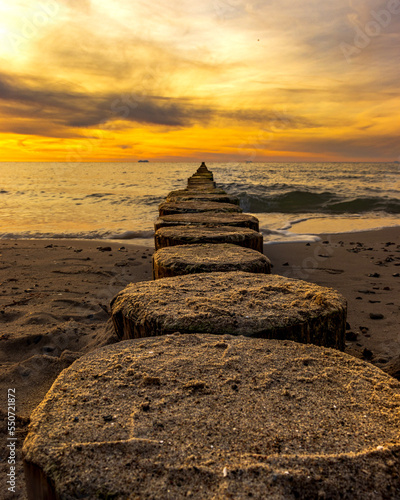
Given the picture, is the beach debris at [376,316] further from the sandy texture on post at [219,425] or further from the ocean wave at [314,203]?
the ocean wave at [314,203]

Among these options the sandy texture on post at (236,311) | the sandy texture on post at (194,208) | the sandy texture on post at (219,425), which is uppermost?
the sandy texture on post at (194,208)

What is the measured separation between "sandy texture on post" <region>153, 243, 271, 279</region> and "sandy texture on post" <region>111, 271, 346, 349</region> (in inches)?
10.3

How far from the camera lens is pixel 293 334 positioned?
1.44m

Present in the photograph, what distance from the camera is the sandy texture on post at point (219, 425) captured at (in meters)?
0.78

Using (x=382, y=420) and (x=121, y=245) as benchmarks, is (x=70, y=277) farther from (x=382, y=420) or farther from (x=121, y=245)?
(x=382, y=420)

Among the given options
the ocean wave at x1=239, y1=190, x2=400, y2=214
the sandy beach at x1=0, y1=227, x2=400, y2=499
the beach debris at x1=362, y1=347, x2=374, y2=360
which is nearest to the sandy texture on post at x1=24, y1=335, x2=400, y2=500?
the sandy beach at x1=0, y1=227, x2=400, y2=499

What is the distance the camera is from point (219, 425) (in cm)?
96

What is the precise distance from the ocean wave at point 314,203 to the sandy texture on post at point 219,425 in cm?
1400

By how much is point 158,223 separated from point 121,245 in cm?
506

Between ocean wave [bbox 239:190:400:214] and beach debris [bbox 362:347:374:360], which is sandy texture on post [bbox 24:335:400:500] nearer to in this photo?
beach debris [bbox 362:347:374:360]

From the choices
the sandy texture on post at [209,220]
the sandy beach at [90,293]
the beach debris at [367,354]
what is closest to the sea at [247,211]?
the sandy beach at [90,293]

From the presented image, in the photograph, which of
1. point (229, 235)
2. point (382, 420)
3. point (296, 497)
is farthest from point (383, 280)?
point (296, 497)

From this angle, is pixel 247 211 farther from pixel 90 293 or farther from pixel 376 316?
pixel 376 316

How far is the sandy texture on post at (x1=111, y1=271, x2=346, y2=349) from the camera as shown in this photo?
57.4 inches
